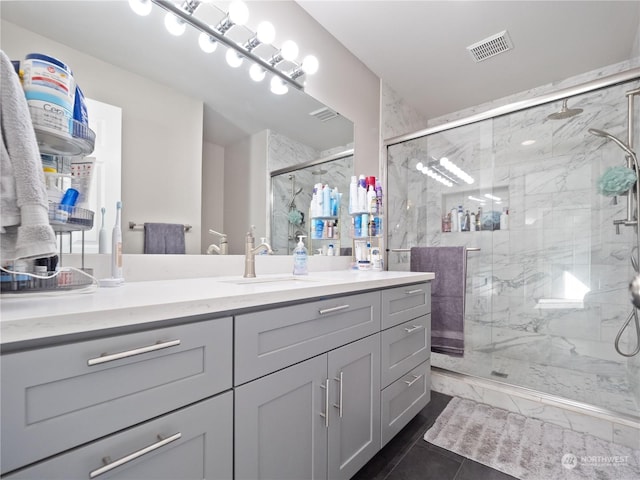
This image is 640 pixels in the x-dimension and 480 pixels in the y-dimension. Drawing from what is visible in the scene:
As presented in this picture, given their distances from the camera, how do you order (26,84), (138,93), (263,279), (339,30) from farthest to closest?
1. (339,30)
2. (263,279)
3. (138,93)
4. (26,84)

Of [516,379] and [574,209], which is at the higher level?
[574,209]

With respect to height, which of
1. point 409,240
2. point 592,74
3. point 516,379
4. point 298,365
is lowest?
point 516,379

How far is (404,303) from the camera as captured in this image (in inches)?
56.9

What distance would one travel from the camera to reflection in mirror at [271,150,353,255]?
163cm

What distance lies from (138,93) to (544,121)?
294cm

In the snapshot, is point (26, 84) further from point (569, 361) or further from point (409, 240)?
point (569, 361)

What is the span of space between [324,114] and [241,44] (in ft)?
2.09

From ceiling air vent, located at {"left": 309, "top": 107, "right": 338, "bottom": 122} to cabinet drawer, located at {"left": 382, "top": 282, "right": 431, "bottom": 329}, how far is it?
3.90 ft

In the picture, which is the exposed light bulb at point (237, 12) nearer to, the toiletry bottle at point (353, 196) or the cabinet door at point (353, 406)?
the toiletry bottle at point (353, 196)

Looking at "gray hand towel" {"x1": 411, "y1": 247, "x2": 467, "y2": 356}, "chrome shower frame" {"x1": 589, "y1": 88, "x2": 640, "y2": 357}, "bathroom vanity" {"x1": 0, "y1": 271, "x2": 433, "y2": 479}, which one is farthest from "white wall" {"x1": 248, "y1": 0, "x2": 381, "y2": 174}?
"chrome shower frame" {"x1": 589, "y1": 88, "x2": 640, "y2": 357}

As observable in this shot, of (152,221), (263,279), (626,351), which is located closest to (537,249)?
(626,351)

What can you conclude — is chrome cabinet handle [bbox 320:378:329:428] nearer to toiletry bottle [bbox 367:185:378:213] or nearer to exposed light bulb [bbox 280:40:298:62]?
toiletry bottle [bbox 367:185:378:213]

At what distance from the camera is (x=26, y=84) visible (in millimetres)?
697

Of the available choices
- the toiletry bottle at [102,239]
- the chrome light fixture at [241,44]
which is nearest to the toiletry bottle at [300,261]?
the toiletry bottle at [102,239]
